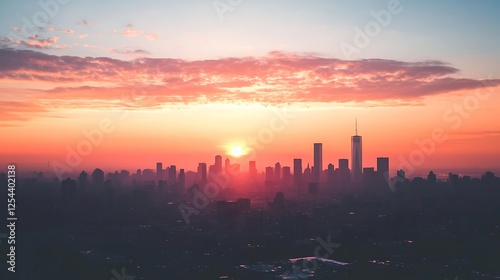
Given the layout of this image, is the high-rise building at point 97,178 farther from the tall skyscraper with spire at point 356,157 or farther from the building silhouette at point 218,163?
the tall skyscraper with spire at point 356,157

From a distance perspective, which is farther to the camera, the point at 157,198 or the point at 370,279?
the point at 157,198

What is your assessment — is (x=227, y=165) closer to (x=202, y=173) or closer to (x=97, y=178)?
(x=202, y=173)

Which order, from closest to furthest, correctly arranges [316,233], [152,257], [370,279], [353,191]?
[370,279]
[152,257]
[316,233]
[353,191]

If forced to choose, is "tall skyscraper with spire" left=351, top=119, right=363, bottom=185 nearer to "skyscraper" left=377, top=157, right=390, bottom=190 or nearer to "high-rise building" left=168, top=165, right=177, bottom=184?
"skyscraper" left=377, top=157, right=390, bottom=190

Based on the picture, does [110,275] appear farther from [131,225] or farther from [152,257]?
[131,225]

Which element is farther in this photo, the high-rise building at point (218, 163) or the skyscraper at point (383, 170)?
the high-rise building at point (218, 163)

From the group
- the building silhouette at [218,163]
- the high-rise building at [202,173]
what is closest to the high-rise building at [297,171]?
the building silhouette at [218,163]

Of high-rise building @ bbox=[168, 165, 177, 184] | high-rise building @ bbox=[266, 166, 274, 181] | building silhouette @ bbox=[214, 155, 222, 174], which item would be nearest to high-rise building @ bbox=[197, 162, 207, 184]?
high-rise building @ bbox=[168, 165, 177, 184]

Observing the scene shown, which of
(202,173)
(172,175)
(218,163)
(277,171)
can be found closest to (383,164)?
(277,171)

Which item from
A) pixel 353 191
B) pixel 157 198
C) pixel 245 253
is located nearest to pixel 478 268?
pixel 245 253

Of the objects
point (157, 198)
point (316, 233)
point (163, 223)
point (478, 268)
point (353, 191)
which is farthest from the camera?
point (353, 191)

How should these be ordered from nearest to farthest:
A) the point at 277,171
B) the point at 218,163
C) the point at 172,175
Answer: the point at 172,175
the point at 218,163
the point at 277,171
